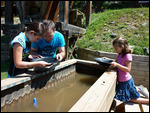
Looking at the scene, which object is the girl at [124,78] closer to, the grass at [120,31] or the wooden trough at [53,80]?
the wooden trough at [53,80]

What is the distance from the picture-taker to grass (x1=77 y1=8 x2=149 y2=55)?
440 centimetres

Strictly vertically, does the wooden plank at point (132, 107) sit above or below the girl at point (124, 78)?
below

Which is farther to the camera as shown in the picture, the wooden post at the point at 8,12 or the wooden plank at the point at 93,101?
the wooden post at the point at 8,12

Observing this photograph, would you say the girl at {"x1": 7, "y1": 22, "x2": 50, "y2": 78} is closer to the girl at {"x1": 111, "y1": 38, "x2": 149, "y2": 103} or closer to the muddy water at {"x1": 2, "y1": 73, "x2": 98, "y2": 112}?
the muddy water at {"x1": 2, "y1": 73, "x2": 98, "y2": 112}

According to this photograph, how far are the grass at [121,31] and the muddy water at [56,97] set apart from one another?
222 centimetres

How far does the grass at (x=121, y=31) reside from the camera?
4.40 m

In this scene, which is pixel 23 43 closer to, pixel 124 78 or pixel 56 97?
pixel 56 97

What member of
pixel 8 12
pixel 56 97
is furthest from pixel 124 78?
pixel 8 12

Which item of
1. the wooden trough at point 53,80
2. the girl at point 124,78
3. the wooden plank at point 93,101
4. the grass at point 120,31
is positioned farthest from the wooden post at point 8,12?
the wooden plank at point 93,101

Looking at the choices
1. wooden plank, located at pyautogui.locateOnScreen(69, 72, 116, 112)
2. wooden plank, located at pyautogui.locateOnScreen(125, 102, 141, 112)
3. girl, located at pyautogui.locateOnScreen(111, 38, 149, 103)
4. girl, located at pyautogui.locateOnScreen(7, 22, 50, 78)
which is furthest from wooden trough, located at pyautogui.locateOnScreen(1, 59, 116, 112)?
wooden plank, located at pyautogui.locateOnScreen(125, 102, 141, 112)

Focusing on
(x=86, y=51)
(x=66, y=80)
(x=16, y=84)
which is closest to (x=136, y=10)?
(x=86, y=51)

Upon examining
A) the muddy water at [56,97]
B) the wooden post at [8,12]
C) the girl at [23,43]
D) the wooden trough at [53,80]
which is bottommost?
the muddy water at [56,97]

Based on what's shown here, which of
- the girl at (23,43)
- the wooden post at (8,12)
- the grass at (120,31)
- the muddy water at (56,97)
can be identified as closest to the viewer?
the girl at (23,43)

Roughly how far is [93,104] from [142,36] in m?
4.39
